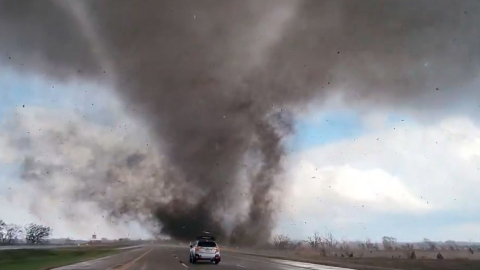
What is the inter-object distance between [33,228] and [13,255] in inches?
4134

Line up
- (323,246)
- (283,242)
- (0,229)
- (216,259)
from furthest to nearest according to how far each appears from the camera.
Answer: (0,229) < (283,242) < (323,246) < (216,259)

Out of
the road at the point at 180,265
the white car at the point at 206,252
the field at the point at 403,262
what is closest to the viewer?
the field at the point at 403,262

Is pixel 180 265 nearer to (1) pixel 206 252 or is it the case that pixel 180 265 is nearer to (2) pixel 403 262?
(1) pixel 206 252

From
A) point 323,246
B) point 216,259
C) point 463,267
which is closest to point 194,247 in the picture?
point 216,259

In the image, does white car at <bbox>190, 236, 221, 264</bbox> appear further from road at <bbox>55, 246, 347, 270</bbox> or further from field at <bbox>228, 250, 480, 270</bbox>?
field at <bbox>228, 250, 480, 270</bbox>

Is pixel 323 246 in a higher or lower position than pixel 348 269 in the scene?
higher

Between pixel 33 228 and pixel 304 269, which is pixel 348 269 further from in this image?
pixel 33 228

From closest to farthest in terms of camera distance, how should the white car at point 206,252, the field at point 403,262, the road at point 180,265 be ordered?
the field at point 403,262 < the road at point 180,265 < the white car at point 206,252

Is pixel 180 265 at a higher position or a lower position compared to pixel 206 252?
lower

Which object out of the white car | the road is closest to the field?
the road

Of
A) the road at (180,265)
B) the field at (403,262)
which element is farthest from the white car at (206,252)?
the field at (403,262)

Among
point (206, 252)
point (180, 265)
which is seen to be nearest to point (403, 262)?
A: point (206, 252)

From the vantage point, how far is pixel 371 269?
32750mm

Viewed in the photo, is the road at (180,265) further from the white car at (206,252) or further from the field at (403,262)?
the field at (403,262)
